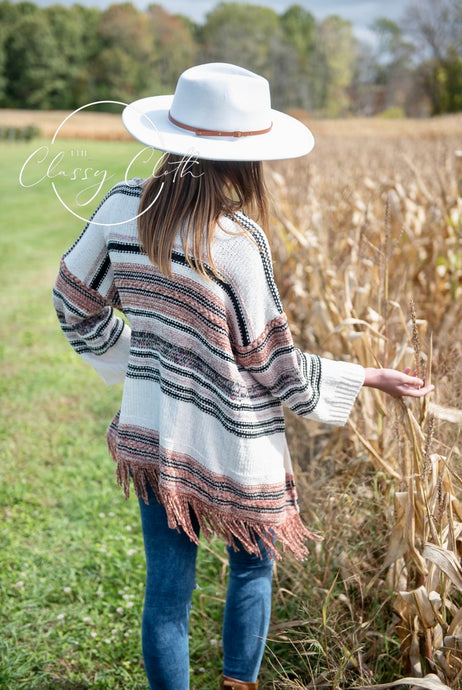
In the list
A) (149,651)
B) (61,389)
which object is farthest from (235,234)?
(61,389)

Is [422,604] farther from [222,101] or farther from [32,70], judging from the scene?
[32,70]

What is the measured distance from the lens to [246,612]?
61.0 inches

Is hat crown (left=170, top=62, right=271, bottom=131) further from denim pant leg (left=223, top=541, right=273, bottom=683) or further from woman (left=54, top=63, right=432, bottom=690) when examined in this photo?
denim pant leg (left=223, top=541, right=273, bottom=683)

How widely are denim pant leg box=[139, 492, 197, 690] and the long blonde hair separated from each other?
615 millimetres

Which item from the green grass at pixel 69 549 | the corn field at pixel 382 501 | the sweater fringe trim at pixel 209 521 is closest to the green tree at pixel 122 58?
the green grass at pixel 69 549

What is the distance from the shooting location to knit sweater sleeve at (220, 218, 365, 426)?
1332mm

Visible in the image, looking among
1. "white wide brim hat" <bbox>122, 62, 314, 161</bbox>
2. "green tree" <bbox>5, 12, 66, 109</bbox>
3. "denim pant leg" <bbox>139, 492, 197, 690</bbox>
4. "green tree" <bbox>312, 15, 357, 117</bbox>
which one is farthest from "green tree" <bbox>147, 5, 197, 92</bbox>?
"denim pant leg" <bbox>139, 492, 197, 690</bbox>

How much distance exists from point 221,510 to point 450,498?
55cm

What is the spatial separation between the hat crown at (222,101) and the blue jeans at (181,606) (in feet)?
2.87

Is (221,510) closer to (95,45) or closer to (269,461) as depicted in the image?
(269,461)

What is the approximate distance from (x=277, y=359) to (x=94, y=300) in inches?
19.4

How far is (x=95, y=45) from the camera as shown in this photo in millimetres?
37438

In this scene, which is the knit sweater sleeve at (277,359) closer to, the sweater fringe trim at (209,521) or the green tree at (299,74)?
the sweater fringe trim at (209,521)

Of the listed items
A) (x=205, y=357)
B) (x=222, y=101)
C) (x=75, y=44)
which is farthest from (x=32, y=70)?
(x=205, y=357)
